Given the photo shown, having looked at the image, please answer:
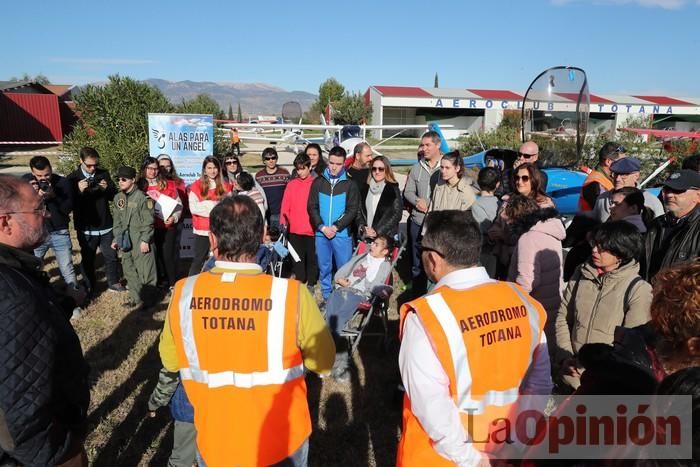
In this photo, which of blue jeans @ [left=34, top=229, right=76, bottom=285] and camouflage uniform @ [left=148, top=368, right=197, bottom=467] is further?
blue jeans @ [left=34, top=229, right=76, bottom=285]

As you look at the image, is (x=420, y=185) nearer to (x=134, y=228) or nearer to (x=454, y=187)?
(x=454, y=187)

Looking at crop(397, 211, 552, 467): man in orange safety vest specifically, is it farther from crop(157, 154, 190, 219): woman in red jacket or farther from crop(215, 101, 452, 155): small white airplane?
crop(215, 101, 452, 155): small white airplane

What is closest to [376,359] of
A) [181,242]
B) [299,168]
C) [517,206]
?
[517,206]

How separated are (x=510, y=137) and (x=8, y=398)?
66.5 ft

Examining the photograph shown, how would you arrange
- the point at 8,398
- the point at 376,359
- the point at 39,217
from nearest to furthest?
the point at 8,398 < the point at 39,217 < the point at 376,359

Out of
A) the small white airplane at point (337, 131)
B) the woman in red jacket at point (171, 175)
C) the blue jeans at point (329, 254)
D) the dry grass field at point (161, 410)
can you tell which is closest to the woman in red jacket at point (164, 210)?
the woman in red jacket at point (171, 175)

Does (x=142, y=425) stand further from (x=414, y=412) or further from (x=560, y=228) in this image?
(x=560, y=228)

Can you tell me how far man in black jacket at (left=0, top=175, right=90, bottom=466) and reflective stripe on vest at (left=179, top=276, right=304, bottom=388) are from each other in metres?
0.52

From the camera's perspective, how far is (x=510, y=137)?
19.5 metres

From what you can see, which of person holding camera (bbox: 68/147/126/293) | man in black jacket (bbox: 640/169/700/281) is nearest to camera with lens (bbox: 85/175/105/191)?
person holding camera (bbox: 68/147/126/293)

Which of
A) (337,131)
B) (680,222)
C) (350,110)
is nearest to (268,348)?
(680,222)

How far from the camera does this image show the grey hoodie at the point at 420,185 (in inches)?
218

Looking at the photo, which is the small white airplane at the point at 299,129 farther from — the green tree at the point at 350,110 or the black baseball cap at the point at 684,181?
the green tree at the point at 350,110

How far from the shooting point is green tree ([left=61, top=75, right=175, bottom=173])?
8969 millimetres
